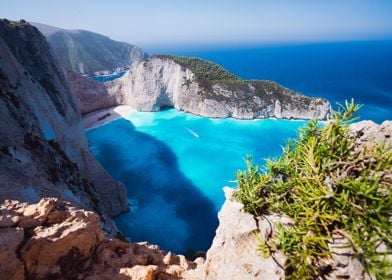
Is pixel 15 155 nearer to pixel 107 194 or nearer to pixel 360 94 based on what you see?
pixel 107 194

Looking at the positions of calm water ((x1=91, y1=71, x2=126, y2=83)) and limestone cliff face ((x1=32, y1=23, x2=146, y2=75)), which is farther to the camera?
limestone cliff face ((x1=32, y1=23, x2=146, y2=75))

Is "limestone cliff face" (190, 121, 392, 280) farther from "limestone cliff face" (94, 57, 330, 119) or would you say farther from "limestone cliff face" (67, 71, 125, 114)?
"limestone cliff face" (67, 71, 125, 114)

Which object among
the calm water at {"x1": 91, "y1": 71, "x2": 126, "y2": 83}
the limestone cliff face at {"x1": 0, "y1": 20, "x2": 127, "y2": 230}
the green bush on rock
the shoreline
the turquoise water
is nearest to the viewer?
the green bush on rock

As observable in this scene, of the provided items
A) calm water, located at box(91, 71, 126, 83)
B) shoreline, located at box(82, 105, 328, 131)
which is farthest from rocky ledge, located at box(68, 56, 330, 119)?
calm water, located at box(91, 71, 126, 83)

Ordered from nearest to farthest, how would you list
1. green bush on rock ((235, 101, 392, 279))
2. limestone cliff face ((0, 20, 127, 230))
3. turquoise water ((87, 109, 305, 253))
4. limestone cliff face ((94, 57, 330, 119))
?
green bush on rock ((235, 101, 392, 279)) < limestone cliff face ((0, 20, 127, 230)) < turquoise water ((87, 109, 305, 253)) < limestone cliff face ((94, 57, 330, 119))

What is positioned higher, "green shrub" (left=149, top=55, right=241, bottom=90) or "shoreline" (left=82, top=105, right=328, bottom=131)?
"green shrub" (left=149, top=55, right=241, bottom=90)

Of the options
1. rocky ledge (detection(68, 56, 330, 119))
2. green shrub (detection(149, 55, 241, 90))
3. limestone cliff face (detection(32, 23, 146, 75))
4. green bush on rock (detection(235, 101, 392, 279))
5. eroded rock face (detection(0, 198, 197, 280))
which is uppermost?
green bush on rock (detection(235, 101, 392, 279))

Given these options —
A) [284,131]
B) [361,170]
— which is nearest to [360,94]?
[284,131]
